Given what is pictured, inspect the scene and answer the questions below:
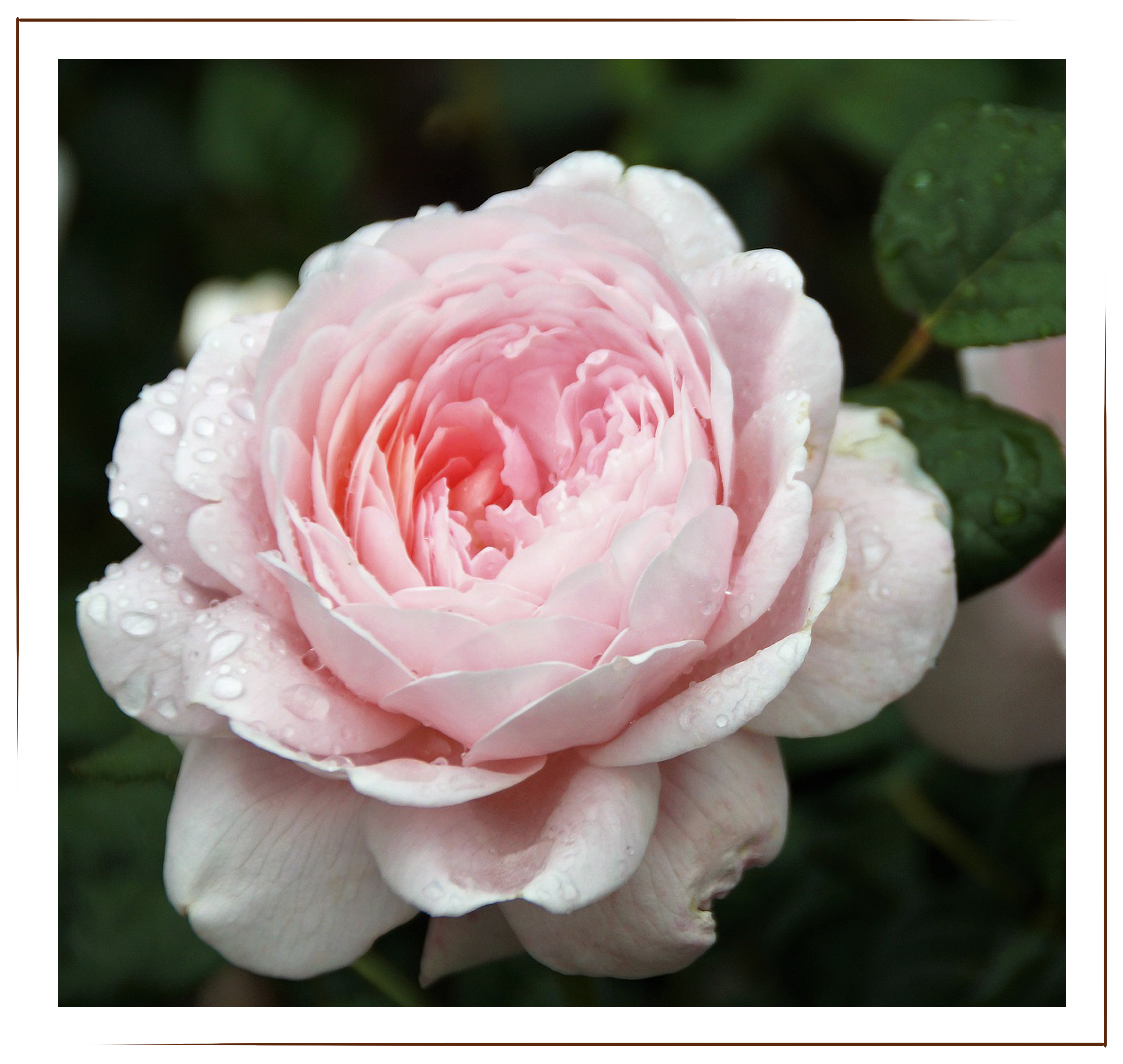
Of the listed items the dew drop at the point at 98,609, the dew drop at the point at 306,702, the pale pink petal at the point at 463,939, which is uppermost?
the dew drop at the point at 98,609

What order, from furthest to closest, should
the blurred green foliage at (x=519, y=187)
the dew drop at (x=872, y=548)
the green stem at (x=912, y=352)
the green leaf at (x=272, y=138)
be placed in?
1. the green leaf at (x=272, y=138)
2. the blurred green foliage at (x=519, y=187)
3. the green stem at (x=912, y=352)
4. the dew drop at (x=872, y=548)

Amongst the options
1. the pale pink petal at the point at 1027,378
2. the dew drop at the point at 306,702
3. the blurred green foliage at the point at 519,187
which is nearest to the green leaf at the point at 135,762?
the blurred green foliage at the point at 519,187

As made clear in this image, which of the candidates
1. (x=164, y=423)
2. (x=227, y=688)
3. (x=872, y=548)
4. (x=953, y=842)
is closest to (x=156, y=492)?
(x=164, y=423)

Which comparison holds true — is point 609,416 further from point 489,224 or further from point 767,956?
point 767,956

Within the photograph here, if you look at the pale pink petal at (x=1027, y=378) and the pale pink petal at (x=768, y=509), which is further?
the pale pink petal at (x=1027, y=378)

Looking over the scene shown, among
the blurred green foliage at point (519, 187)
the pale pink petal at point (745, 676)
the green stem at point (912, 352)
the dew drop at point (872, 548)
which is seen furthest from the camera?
the blurred green foliage at point (519, 187)

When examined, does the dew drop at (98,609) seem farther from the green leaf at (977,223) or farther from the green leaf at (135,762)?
the green leaf at (977,223)
